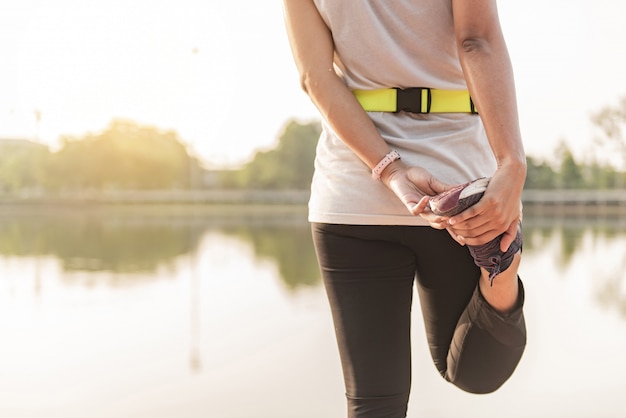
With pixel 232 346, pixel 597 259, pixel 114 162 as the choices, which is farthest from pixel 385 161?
pixel 114 162

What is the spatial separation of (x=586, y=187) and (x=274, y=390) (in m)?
39.6

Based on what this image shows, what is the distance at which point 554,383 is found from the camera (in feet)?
10.2

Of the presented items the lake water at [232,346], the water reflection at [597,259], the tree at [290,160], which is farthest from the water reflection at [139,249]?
the tree at [290,160]

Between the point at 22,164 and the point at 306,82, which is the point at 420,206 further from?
the point at 22,164

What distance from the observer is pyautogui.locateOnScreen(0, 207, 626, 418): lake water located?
288cm

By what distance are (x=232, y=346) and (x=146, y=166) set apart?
38.3 metres

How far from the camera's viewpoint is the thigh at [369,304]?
1.20 metres

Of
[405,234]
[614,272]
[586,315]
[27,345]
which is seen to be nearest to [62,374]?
[27,345]

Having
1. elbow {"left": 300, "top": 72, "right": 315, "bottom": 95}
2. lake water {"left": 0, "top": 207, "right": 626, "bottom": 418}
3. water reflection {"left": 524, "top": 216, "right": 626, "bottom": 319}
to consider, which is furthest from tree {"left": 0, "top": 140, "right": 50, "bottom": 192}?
elbow {"left": 300, "top": 72, "right": 315, "bottom": 95}

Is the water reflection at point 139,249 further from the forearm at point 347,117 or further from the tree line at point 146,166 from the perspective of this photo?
the tree line at point 146,166

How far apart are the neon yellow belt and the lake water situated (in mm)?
1773

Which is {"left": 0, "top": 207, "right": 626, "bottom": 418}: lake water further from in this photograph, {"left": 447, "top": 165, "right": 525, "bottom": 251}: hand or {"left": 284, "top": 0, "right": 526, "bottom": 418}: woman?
{"left": 447, "top": 165, "right": 525, "bottom": 251}: hand

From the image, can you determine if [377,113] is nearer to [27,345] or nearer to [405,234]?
[405,234]

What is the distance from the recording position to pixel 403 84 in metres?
1.17
